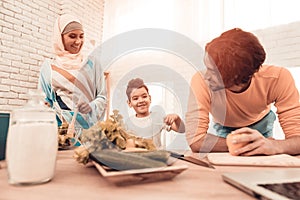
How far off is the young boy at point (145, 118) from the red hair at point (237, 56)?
33 cm

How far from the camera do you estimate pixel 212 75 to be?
0.99 meters

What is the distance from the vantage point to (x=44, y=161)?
13.7 inches

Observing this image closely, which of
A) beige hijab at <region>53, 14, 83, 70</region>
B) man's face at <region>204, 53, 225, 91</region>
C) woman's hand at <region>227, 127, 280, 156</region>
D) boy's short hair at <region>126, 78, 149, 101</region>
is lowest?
woman's hand at <region>227, 127, 280, 156</region>

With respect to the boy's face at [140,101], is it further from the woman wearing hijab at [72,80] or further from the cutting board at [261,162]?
the woman wearing hijab at [72,80]

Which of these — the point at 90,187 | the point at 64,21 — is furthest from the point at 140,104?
the point at 64,21

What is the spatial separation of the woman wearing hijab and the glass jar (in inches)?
37.5

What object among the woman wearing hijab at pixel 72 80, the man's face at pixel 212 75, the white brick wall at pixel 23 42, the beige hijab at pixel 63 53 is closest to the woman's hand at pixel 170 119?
the man's face at pixel 212 75

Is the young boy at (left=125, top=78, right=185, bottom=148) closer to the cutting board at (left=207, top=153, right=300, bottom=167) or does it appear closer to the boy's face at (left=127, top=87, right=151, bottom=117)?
the boy's face at (left=127, top=87, right=151, bottom=117)

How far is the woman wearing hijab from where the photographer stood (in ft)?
4.65

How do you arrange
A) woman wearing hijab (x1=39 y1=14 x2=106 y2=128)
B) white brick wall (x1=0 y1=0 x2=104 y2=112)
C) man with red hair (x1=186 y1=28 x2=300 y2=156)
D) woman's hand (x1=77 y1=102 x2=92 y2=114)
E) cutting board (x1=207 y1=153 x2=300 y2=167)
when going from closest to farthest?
cutting board (x1=207 y1=153 x2=300 y2=167) → man with red hair (x1=186 y1=28 x2=300 y2=156) → woman's hand (x1=77 y1=102 x2=92 y2=114) → woman wearing hijab (x1=39 y1=14 x2=106 y2=128) → white brick wall (x1=0 y1=0 x2=104 y2=112)

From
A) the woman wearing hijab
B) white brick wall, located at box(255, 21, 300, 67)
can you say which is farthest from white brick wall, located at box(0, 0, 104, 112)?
white brick wall, located at box(255, 21, 300, 67)

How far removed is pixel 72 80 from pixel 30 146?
1412 millimetres

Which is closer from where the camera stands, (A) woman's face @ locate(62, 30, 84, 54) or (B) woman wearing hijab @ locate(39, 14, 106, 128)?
(B) woman wearing hijab @ locate(39, 14, 106, 128)

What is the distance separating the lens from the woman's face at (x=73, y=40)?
67.4 inches
